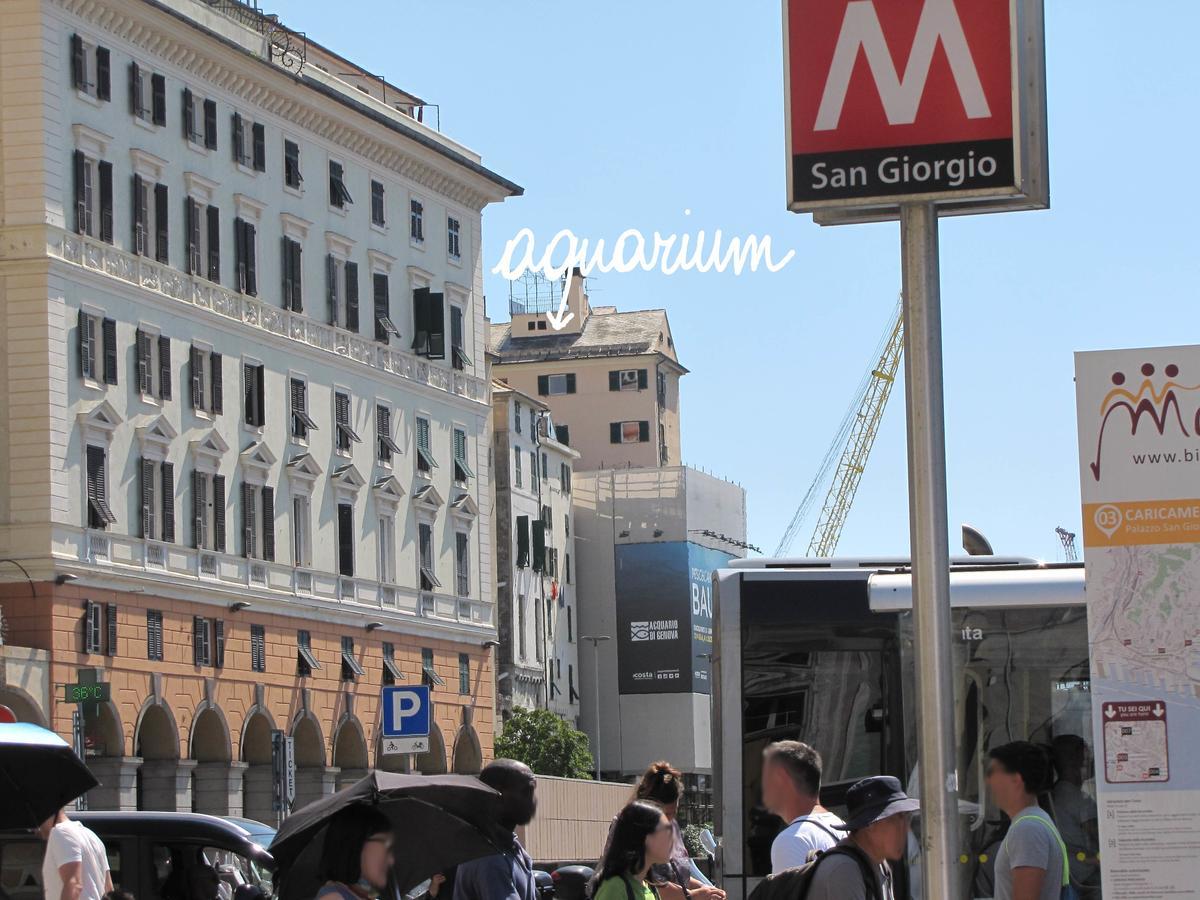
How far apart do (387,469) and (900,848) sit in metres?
57.2

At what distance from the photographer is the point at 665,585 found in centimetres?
11194

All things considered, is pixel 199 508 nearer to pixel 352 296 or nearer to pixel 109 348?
pixel 109 348

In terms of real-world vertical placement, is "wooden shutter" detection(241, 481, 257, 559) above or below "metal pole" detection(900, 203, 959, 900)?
above

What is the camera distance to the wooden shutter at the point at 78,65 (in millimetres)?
50625

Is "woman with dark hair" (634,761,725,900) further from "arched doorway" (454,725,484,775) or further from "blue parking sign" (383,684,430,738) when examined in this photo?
"arched doorway" (454,725,484,775)

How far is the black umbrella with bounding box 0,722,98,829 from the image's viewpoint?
924 cm

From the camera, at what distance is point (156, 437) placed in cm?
5212

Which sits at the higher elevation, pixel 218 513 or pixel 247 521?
pixel 218 513

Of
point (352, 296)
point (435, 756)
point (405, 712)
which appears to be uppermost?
point (352, 296)

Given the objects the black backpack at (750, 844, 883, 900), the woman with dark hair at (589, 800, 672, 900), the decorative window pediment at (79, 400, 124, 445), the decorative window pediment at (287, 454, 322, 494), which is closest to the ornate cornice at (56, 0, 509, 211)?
the decorative window pediment at (79, 400, 124, 445)

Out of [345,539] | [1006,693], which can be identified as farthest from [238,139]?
[1006,693]

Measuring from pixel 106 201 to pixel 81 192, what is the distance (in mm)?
1139

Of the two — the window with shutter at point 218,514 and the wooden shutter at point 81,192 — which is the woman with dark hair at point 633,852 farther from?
the window with shutter at point 218,514

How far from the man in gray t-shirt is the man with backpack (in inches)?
48.4
